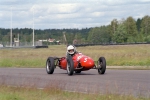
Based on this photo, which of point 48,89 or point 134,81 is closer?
point 48,89

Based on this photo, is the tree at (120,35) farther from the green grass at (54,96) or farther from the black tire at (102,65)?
the green grass at (54,96)

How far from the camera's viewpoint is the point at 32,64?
38.0 m

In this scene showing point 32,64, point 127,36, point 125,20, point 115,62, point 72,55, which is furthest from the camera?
point 125,20

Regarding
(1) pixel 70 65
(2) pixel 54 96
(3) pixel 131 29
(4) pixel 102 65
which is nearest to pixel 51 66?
(1) pixel 70 65

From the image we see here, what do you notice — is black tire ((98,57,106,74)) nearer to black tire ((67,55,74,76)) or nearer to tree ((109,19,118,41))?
black tire ((67,55,74,76))

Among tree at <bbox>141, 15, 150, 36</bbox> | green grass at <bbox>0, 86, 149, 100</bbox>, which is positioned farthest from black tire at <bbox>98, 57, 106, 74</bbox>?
tree at <bbox>141, 15, 150, 36</bbox>

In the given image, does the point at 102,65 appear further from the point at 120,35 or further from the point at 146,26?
the point at 146,26

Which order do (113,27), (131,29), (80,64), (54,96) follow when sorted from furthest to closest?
(131,29), (113,27), (80,64), (54,96)

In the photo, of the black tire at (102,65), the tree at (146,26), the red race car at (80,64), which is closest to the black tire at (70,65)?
the red race car at (80,64)

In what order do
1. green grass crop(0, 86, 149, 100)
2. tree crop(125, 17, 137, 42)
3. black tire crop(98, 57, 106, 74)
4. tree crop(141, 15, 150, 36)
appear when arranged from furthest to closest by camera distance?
tree crop(141, 15, 150, 36) → tree crop(125, 17, 137, 42) → black tire crop(98, 57, 106, 74) → green grass crop(0, 86, 149, 100)

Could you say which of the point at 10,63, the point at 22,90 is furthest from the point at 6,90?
the point at 10,63

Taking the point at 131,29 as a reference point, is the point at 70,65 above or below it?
below

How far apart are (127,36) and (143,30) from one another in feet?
66.7

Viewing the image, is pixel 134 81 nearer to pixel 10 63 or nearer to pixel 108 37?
pixel 10 63
